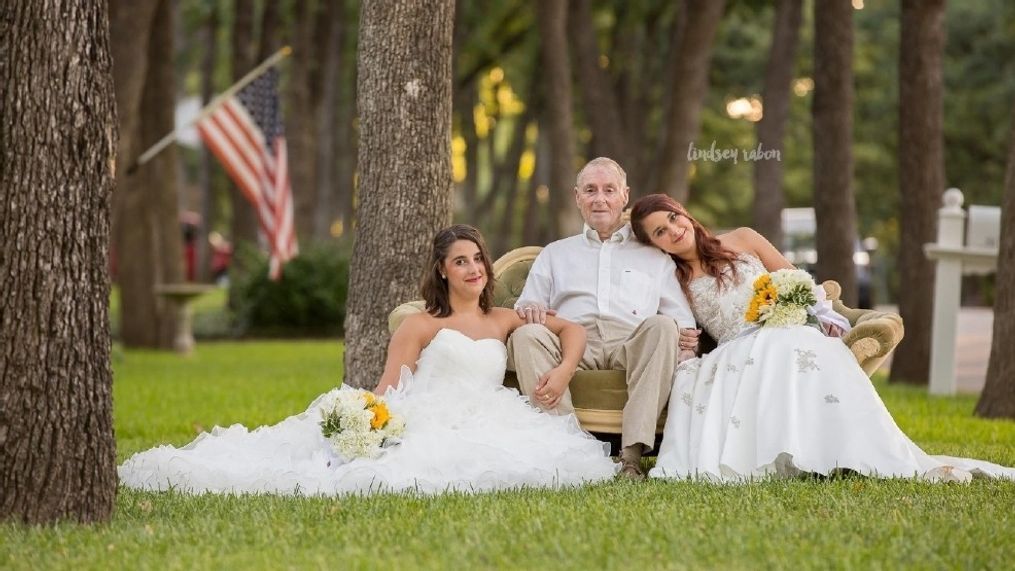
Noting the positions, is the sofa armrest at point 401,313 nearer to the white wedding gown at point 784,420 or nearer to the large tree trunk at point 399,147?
the large tree trunk at point 399,147

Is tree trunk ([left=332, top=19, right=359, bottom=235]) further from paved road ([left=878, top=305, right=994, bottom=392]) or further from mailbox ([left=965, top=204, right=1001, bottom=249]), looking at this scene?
mailbox ([left=965, top=204, right=1001, bottom=249])

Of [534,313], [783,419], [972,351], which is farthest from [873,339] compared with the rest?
[972,351]

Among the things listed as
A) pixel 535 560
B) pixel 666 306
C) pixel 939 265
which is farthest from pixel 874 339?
pixel 939 265

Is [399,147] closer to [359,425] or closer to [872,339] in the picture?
[359,425]

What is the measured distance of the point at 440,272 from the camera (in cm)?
727

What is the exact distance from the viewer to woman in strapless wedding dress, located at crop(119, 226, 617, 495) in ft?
21.2

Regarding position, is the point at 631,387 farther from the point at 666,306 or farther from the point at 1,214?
the point at 1,214

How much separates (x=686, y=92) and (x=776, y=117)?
1.16m

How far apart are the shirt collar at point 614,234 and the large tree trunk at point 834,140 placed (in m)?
6.65


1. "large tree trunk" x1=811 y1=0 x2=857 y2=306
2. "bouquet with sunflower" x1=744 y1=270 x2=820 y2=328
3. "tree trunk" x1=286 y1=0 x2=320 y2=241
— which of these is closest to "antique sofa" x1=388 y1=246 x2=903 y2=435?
"bouquet with sunflower" x1=744 y1=270 x2=820 y2=328

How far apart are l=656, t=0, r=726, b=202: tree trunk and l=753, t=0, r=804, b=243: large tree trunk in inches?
34.7

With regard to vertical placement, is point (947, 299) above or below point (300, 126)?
below

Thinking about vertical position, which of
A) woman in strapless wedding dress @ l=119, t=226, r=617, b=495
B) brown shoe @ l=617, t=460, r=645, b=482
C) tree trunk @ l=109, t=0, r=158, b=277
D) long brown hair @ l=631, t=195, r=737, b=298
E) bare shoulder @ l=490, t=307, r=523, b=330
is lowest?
brown shoe @ l=617, t=460, r=645, b=482

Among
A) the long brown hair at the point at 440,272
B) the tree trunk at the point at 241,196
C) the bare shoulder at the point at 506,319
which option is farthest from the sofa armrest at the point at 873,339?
the tree trunk at the point at 241,196
